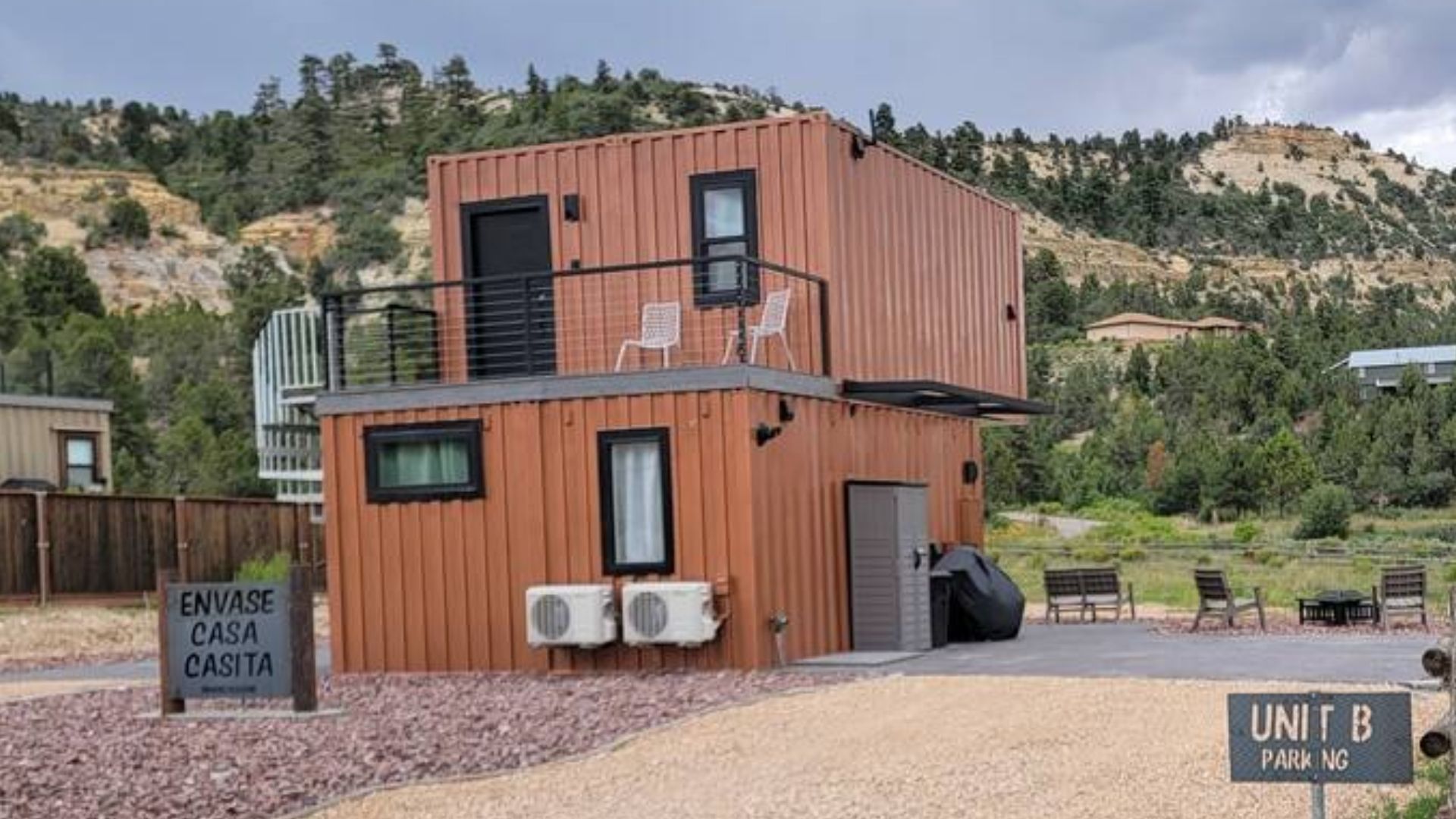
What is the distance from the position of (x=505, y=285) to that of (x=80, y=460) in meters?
15.3

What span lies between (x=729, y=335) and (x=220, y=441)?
93.0 ft

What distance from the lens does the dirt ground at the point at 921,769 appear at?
9367 mm

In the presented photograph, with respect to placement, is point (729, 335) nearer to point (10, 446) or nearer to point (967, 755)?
point (967, 755)

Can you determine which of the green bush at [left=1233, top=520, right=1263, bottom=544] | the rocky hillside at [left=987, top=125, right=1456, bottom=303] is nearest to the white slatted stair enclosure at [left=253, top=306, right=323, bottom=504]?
the green bush at [left=1233, top=520, right=1263, bottom=544]

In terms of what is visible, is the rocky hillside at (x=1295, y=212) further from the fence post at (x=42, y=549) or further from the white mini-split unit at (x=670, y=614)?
the white mini-split unit at (x=670, y=614)

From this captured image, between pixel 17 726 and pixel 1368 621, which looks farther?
pixel 1368 621

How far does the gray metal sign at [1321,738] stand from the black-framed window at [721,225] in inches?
444

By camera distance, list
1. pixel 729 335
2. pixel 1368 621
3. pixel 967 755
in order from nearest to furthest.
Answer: pixel 967 755 < pixel 729 335 < pixel 1368 621

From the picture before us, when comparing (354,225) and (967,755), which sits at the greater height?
(354,225)

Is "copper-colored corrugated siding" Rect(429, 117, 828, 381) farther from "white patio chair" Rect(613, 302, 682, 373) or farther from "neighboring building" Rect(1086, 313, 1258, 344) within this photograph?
"neighboring building" Rect(1086, 313, 1258, 344)

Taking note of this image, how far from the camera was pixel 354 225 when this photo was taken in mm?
76188

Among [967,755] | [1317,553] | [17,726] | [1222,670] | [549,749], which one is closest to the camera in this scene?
[967,755]

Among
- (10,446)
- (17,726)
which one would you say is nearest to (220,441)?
(10,446)

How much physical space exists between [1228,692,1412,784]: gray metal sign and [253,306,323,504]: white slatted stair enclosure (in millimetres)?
16241
